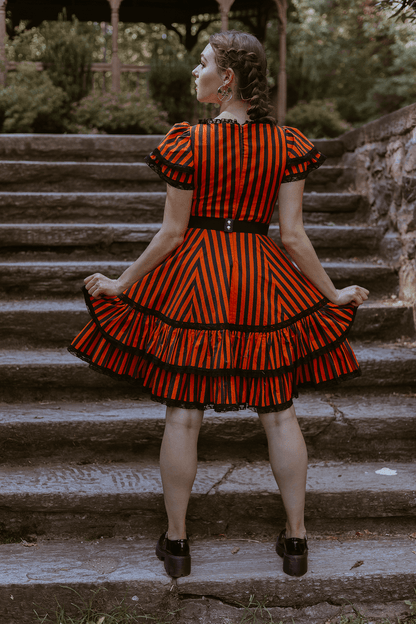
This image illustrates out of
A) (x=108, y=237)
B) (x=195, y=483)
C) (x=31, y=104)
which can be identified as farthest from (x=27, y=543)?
(x=31, y=104)

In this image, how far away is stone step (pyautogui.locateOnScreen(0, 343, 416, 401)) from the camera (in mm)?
2703

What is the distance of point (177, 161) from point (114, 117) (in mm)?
5146

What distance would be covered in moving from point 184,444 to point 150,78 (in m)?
8.20

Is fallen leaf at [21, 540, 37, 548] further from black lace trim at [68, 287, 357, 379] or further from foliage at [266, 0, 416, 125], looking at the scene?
foliage at [266, 0, 416, 125]

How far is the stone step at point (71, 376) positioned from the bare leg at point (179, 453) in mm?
978

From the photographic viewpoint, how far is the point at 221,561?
2.04 m

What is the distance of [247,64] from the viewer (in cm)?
166

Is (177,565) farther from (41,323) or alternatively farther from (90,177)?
(90,177)

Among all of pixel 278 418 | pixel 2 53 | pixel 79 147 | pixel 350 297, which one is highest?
pixel 2 53

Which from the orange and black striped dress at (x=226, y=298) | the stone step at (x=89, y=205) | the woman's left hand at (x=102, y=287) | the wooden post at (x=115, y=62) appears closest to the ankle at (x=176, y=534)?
the orange and black striped dress at (x=226, y=298)

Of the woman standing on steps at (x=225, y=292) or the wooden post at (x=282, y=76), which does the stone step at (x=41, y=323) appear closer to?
the woman standing on steps at (x=225, y=292)

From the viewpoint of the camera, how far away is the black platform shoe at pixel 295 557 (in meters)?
1.93

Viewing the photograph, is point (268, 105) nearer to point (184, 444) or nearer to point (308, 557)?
point (184, 444)

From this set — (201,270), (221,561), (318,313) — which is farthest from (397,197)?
(221,561)
